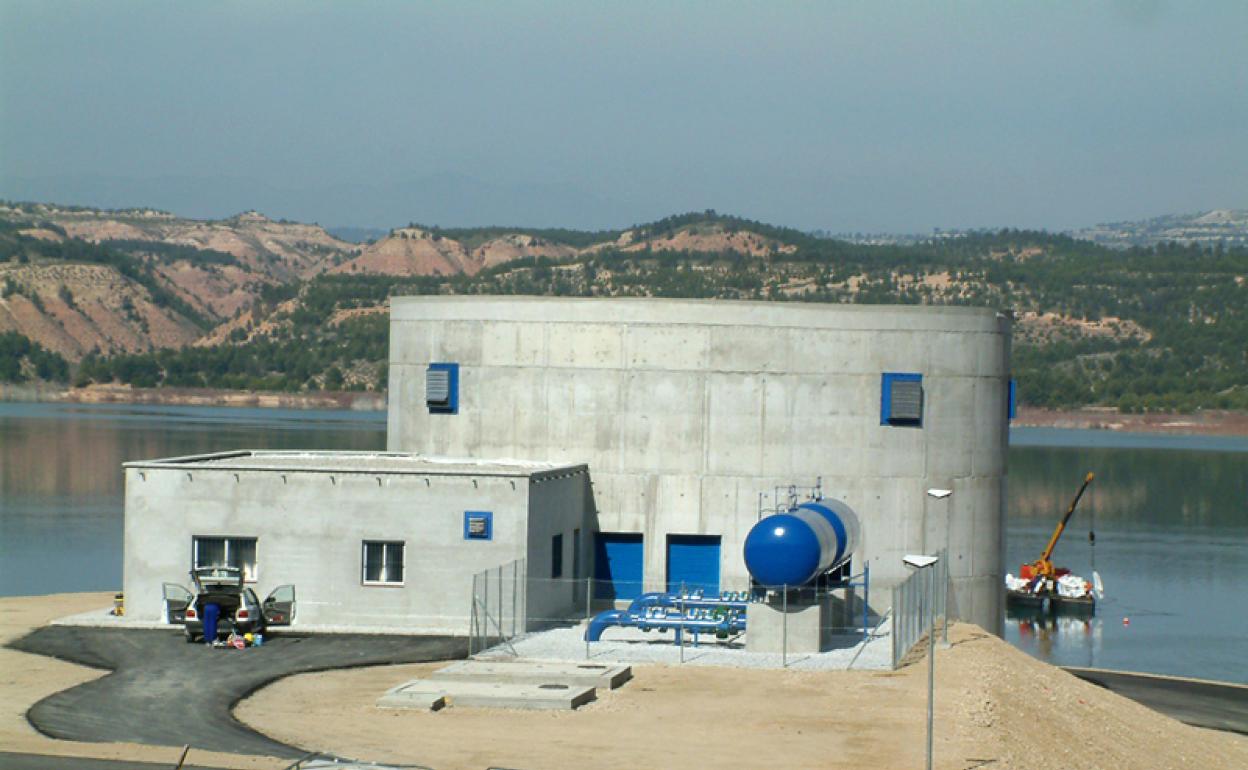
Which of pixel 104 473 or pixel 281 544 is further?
pixel 104 473

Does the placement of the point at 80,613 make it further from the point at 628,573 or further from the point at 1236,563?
the point at 1236,563

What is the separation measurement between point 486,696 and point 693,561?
15078 millimetres

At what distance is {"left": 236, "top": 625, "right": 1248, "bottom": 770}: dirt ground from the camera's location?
1182 inches

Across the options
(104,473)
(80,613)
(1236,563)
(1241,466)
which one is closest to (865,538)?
(80,613)

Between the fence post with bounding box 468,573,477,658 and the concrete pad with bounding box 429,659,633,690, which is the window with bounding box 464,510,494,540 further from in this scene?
the concrete pad with bounding box 429,659,633,690

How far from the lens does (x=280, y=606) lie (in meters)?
41.6

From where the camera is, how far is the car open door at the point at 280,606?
41469 millimetres

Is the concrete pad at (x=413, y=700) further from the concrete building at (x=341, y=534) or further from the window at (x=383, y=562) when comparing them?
the window at (x=383, y=562)

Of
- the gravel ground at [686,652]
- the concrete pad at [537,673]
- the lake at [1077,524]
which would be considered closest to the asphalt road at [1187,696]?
the gravel ground at [686,652]

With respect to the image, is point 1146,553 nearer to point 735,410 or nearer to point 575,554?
point 735,410

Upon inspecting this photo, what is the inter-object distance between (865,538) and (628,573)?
639 centimetres

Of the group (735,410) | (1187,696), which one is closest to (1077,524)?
(1187,696)

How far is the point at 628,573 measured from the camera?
48281mm

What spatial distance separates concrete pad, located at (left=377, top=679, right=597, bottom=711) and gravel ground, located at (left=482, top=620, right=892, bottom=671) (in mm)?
4005
